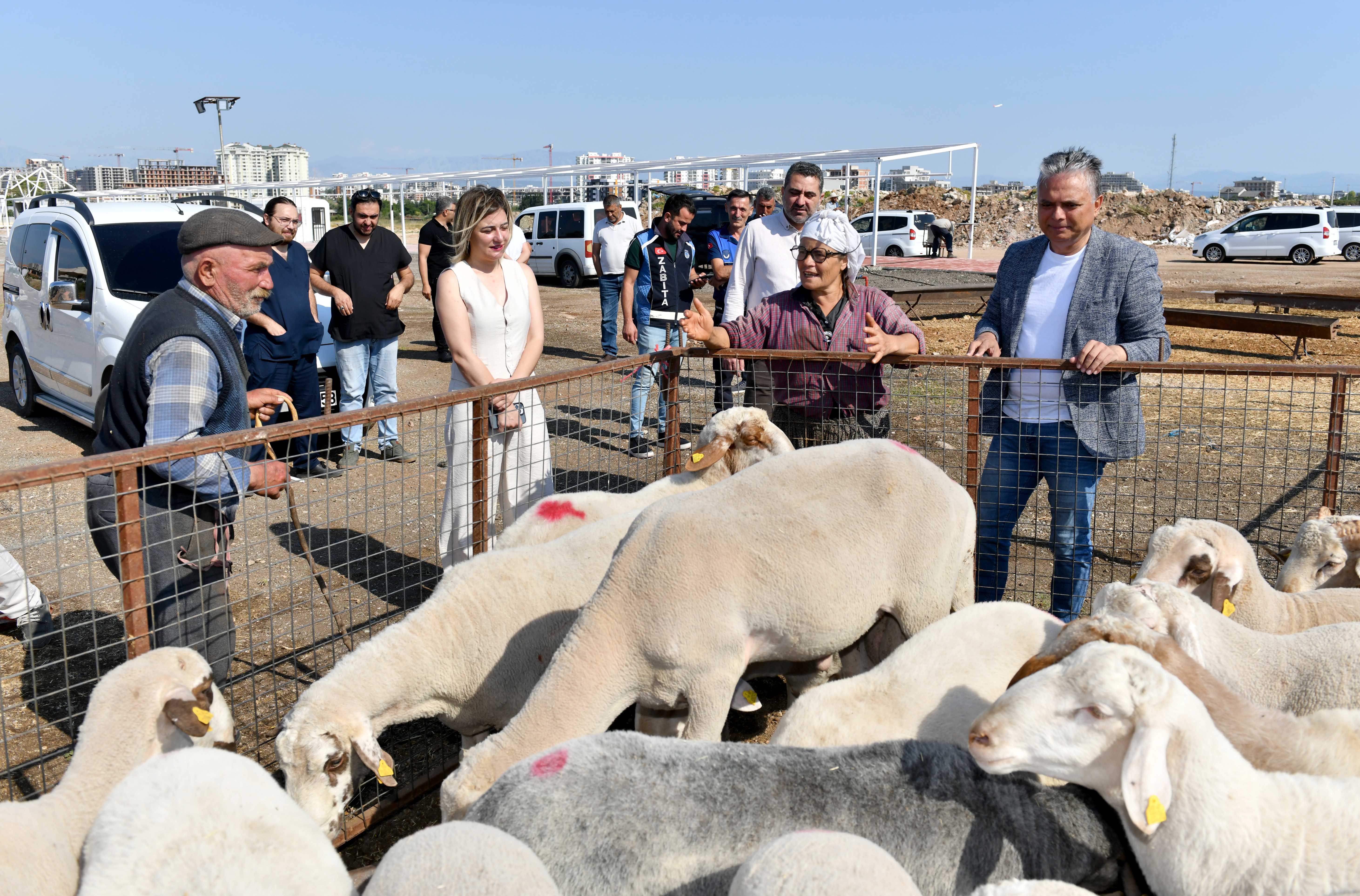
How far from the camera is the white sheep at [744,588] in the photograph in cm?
310

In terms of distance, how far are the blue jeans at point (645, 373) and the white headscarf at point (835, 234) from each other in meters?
1.67

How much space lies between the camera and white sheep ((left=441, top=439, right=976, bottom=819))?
3.10m

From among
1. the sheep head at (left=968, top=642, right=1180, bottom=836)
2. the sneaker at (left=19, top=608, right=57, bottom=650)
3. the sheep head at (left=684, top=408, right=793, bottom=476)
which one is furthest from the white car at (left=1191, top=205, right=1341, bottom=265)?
the sneaker at (left=19, top=608, right=57, bottom=650)

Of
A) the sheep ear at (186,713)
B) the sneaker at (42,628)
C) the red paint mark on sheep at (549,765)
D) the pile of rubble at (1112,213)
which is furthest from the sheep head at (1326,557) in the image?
the pile of rubble at (1112,213)

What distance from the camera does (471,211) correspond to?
4.82 m

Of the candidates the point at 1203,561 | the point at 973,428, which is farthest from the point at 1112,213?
the point at 1203,561

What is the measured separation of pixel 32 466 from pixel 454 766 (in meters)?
1.88

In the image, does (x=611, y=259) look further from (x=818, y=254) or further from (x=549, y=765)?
(x=549, y=765)

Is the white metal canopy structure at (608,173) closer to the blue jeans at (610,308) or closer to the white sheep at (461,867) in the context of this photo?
the blue jeans at (610,308)

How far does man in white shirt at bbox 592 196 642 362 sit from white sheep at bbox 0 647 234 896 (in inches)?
364

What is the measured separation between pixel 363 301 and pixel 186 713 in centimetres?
586

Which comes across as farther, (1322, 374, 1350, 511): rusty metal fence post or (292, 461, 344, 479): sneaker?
(292, 461, 344, 479): sneaker

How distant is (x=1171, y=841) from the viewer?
89.2 inches

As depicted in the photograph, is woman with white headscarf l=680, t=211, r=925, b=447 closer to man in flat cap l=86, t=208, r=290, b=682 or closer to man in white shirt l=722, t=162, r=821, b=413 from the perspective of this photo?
man in white shirt l=722, t=162, r=821, b=413
